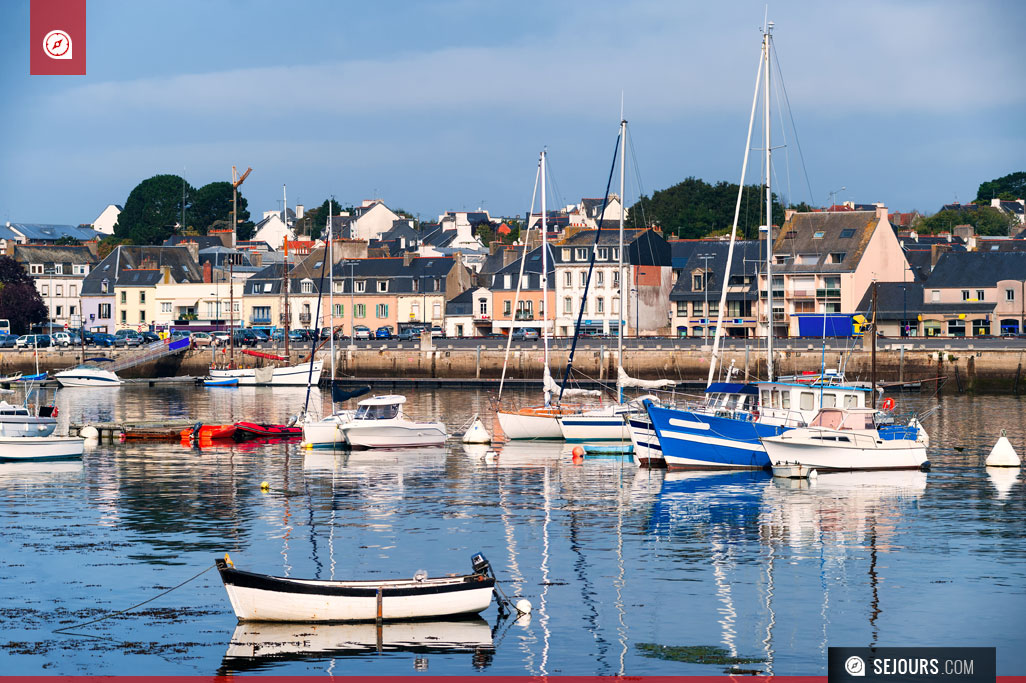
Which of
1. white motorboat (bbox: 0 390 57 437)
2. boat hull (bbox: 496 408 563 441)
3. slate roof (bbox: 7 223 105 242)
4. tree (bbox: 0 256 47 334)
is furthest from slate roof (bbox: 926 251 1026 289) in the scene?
slate roof (bbox: 7 223 105 242)

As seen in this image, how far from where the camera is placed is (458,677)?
64.9 feet

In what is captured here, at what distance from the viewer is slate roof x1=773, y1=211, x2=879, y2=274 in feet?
319

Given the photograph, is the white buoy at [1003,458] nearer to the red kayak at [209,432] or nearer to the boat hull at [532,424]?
the boat hull at [532,424]

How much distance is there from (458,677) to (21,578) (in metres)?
11.2

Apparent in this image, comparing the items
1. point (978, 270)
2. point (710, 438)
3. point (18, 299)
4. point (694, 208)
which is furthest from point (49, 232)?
point (710, 438)

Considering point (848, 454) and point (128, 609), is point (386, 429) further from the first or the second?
point (128, 609)

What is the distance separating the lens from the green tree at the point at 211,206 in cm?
18839

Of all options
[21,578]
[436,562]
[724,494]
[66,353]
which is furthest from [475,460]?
[66,353]

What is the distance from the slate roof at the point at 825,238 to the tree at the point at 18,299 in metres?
69.3

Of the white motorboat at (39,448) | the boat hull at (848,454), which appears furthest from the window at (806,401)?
the white motorboat at (39,448)

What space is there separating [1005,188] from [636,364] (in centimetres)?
12070

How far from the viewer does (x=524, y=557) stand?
28.1 meters

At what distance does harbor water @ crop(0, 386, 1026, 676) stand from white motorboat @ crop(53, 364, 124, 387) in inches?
1730

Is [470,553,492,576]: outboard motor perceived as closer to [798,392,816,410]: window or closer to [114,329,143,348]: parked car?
[798,392,816,410]: window
